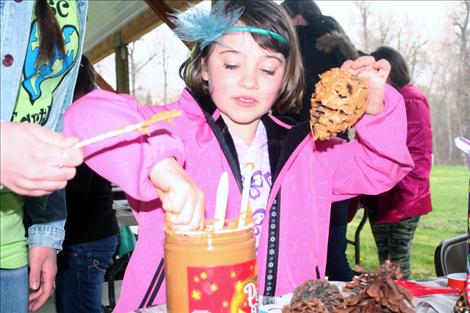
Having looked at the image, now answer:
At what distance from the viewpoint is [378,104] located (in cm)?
128

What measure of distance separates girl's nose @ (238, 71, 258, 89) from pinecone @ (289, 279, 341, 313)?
1.71ft

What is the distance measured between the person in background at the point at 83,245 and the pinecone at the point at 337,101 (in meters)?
1.58

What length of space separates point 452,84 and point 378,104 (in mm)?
3248

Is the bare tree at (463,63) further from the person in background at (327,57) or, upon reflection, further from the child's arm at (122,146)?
the child's arm at (122,146)

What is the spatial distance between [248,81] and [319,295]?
22.1 inches

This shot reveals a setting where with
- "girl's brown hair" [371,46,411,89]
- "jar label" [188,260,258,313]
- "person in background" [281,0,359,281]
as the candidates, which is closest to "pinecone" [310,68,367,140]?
"jar label" [188,260,258,313]

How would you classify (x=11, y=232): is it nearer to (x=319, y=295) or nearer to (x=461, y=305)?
(x=319, y=295)

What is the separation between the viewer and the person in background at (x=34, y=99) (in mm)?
1021

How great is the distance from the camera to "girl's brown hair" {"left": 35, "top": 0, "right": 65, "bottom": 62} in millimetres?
1103

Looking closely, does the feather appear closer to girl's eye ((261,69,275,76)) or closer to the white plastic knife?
girl's eye ((261,69,275,76))

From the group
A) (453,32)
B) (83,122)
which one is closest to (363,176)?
(83,122)

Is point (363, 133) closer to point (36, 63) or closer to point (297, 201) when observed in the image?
point (297, 201)

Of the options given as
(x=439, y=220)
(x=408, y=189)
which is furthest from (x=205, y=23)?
(x=439, y=220)

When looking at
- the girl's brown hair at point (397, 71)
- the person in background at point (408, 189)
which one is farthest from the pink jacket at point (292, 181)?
the girl's brown hair at point (397, 71)
